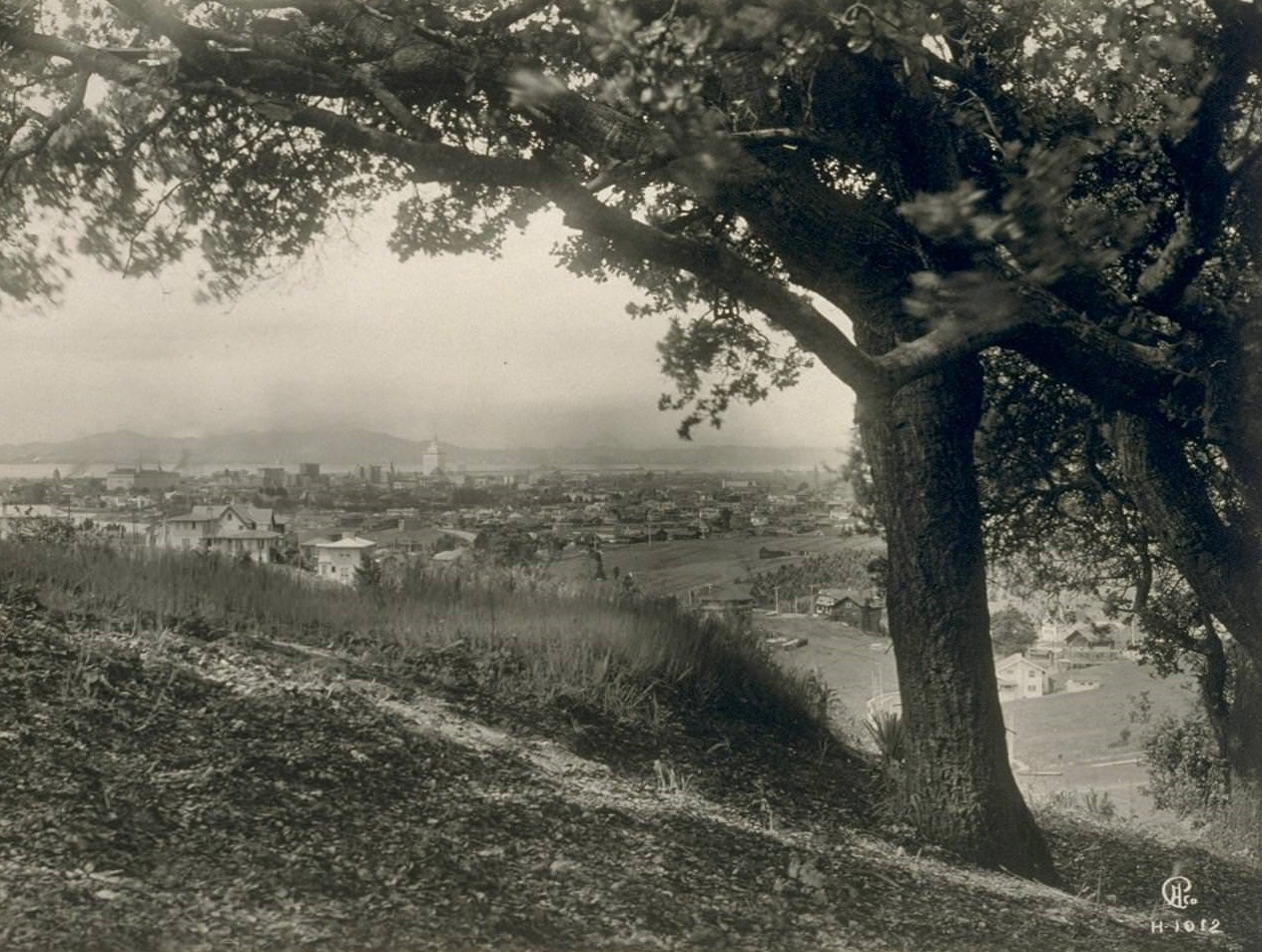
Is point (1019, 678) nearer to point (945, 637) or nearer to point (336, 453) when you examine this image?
point (945, 637)

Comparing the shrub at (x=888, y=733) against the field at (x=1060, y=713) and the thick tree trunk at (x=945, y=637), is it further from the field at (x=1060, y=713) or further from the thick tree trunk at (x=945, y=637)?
the thick tree trunk at (x=945, y=637)

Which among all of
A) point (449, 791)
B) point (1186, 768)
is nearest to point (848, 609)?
point (449, 791)

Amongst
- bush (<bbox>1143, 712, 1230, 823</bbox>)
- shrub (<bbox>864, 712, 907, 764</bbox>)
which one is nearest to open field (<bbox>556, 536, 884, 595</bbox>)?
shrub (<bbox>864, 712, 907, 764</bbox>)

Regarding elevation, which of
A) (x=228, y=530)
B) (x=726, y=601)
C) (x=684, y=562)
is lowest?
(x=726, y=601)

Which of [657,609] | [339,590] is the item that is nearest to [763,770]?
[657,609]

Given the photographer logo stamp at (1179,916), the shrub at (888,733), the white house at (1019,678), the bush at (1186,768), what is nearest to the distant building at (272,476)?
the shrub at (888,733)

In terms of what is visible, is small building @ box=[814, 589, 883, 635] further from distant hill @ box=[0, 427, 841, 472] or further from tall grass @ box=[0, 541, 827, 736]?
distant hill @ box=[0, 427, 841, 472]

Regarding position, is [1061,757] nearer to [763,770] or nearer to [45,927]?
[763,770]
